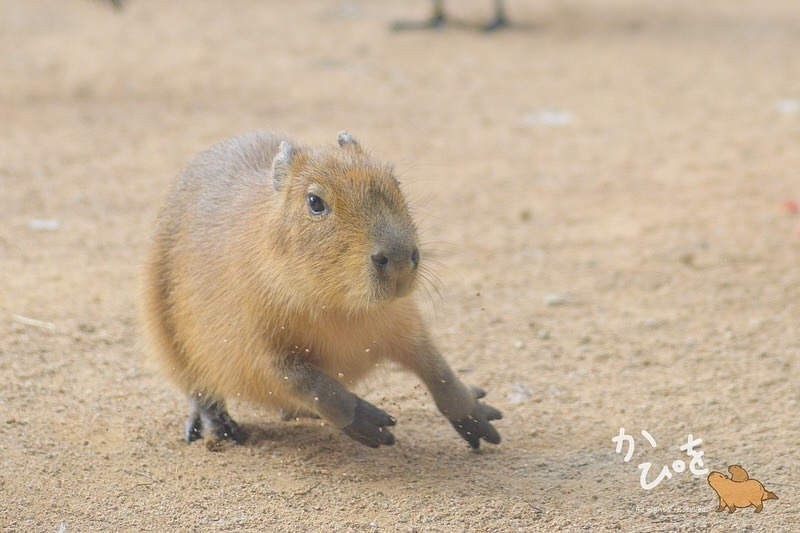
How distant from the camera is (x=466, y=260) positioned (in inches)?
230

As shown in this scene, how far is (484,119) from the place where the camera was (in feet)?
28.2

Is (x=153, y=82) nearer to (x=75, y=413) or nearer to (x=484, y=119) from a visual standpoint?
(x=484, y=119)

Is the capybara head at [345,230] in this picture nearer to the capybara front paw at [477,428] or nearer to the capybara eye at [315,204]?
the capybara eye at [315,204]

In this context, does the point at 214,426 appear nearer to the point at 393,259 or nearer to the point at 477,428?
the point at 477,428

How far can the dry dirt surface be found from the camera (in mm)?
3480

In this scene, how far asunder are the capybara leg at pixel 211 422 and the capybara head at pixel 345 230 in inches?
31.2


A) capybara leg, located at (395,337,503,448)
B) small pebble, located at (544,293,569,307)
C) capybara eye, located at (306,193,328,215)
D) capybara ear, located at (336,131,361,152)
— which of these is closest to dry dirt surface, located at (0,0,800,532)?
small pebble, located at (544,293,569,307)

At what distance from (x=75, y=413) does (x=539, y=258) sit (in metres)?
2.72

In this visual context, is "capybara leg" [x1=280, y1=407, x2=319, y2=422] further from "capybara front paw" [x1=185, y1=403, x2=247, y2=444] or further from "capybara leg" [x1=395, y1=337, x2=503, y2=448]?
"capybara leg" [x1=395, y1=337, x2=503, y2=448]

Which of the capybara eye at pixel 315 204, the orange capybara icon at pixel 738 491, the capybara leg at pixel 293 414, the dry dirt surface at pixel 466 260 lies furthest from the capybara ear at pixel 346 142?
the orange capybara icon at pixel 738 491

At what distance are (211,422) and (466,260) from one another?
2235mm

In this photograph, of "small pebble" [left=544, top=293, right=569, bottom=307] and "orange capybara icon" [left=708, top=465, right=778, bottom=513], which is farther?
"small pebble" [left=544, top=293, right=569, bottom=307]

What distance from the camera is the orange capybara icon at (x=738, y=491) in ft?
10.9

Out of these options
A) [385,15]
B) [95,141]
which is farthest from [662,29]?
[95,141]
